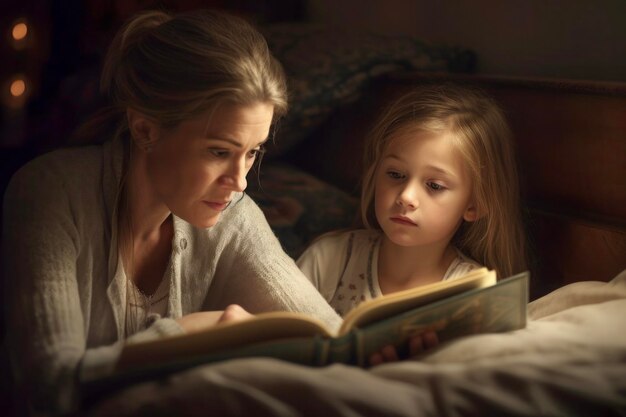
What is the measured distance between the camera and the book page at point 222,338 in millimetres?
783

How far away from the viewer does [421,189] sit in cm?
132

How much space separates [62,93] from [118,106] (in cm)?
91

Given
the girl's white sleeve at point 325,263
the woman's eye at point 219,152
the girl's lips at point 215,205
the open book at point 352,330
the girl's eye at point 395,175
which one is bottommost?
the girl's white sleeve at point 325,263

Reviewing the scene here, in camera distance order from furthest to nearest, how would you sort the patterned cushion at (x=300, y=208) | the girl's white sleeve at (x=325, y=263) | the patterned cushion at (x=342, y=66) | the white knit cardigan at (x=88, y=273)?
the patterned cushion at (x=342, y=66)
the patterned cushion at (x=300, y=208)
the girl's white sleeve at (x=325, y=263)
the white knit cardigan at (x=88, y=273)

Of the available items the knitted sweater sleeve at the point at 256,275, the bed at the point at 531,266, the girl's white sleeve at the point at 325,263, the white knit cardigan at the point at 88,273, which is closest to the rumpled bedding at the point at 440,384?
the bed at the point at 531,266

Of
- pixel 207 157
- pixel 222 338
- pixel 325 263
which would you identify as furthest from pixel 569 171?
pixel 222 338

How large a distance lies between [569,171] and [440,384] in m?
0.73

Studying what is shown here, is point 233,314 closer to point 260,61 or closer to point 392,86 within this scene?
point 260,61

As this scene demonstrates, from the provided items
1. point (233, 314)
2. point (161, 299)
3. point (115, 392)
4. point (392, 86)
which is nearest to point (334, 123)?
point (392, 86)

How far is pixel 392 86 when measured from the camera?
1.72 m

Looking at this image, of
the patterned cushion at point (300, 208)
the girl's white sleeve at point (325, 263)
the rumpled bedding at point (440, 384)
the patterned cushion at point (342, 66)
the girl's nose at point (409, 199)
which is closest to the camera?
the rumpled bedding at point (440, 384)

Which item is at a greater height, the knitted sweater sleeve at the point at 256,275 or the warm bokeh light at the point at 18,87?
the warm bokeh light at the point at 18,87

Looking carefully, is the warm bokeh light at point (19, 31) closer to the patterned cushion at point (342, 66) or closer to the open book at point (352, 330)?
the patterned cushion at point (342, 66)

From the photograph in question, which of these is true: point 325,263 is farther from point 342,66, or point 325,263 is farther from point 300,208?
point 342,66
